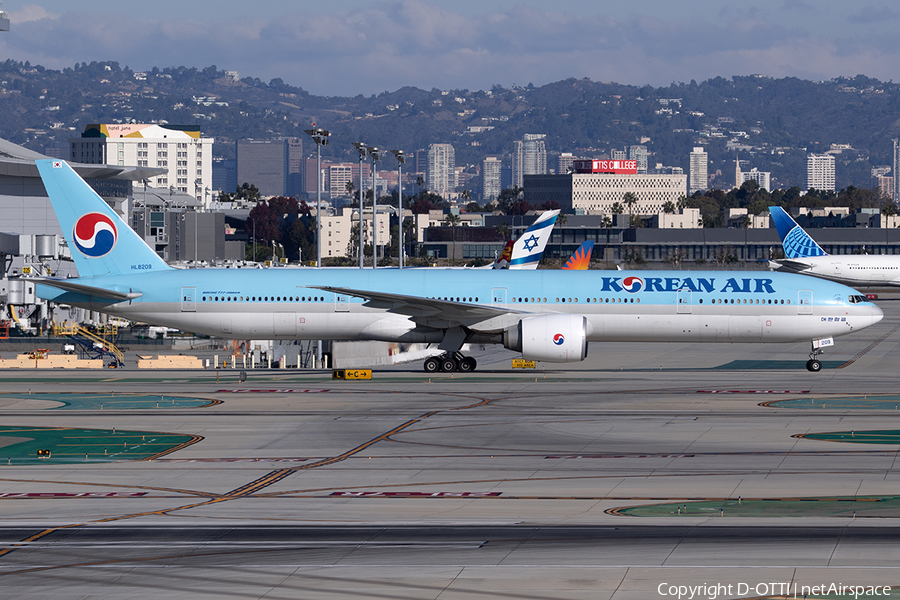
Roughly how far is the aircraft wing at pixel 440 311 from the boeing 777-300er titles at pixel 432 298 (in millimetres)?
88

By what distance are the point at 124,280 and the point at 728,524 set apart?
32289 mm

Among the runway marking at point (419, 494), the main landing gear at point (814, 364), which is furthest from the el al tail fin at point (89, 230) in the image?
the main landing gear at point (814, 364)

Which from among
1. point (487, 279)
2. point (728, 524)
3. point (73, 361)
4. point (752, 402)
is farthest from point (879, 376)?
point (73, 361)

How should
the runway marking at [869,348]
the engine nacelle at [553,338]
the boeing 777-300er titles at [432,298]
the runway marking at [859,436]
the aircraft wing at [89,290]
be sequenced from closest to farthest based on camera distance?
the runway marking at [859,436] < the engine nacelle at [553,338] < the aircraft wing at [89,290] < the boeing 777-300er titles at [432,298] < the runway marking at [869,348]

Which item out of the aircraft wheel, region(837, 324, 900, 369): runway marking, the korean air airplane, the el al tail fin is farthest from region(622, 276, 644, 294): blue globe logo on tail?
the korean air airplane

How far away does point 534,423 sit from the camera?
102 feet

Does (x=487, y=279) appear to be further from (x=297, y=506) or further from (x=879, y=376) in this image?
(x=297, y=506)

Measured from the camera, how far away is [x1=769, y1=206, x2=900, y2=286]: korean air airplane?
10519 cm

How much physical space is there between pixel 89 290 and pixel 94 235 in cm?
283

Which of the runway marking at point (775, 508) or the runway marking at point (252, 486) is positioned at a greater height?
the runway marking at point (775, 508)

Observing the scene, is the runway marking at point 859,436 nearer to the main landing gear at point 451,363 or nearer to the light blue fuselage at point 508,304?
the light blue fuselage at point 508,304

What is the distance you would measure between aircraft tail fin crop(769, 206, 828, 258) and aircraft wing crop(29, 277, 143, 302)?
76724mm

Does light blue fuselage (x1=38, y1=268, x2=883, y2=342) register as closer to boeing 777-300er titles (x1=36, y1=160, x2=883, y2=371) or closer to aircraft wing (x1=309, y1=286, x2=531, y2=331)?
boeing 777-300er titles (x1=36, y1=160, x2=883, y2=371)

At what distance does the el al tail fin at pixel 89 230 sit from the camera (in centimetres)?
4469
